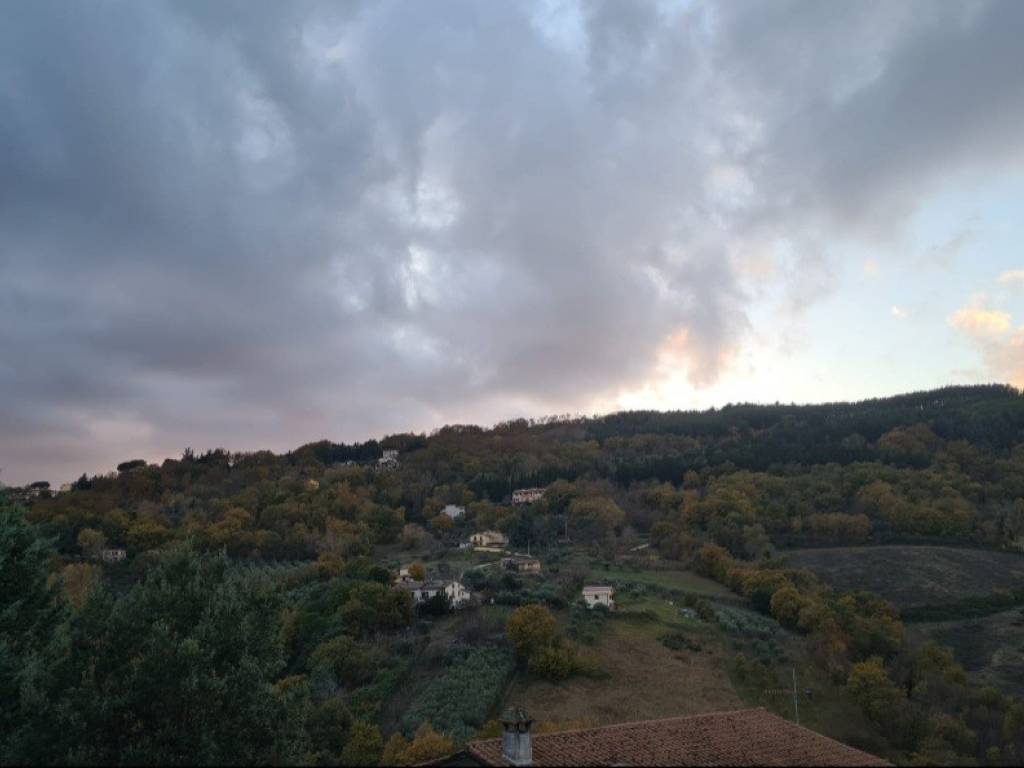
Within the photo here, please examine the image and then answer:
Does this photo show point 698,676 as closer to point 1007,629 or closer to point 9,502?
point 1007,629

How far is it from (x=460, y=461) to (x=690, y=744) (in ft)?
331

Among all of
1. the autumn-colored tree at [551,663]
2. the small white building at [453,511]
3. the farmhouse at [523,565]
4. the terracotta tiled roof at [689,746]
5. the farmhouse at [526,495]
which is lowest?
the autumn-colored tree at [551,663]

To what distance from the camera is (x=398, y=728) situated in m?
30.7

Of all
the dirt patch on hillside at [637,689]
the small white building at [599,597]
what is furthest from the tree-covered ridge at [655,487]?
the dirt patch on hillside at [637,689]

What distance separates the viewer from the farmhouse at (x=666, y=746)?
49.9ft

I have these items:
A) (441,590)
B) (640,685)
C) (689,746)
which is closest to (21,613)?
(689,746)

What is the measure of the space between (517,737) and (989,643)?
43674 millimetres

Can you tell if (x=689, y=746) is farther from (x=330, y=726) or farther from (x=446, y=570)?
(x=446, y=570)

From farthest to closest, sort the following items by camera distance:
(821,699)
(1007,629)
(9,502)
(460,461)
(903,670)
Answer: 1. (460,461)
2. (1007,629)
3. (903,670)
4. (821,699)
5. (9,502)

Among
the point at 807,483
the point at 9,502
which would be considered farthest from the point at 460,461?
the point at 9,502

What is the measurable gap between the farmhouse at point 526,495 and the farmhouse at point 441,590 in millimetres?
41570

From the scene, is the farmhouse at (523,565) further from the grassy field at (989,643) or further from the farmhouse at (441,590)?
the grassy field at (989,643)

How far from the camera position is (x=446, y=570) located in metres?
60.7

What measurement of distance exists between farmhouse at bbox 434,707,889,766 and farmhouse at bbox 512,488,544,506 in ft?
247
